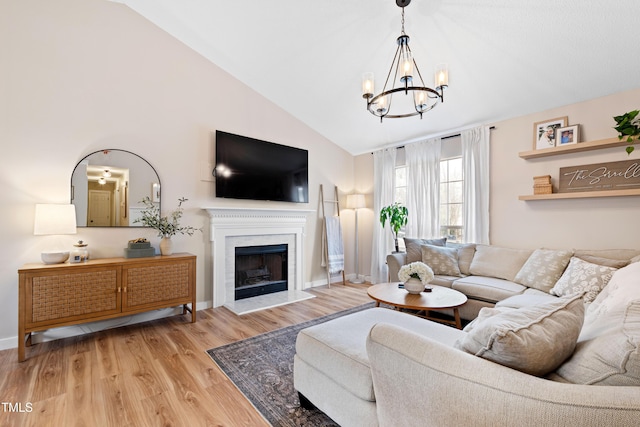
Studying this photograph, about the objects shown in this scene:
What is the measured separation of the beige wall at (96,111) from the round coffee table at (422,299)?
2.24m

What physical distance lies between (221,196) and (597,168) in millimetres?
4298

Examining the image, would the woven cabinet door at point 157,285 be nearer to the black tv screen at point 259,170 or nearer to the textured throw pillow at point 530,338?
the black tv screen at point 259,170

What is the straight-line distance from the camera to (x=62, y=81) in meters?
2.81

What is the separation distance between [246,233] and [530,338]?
3534mm

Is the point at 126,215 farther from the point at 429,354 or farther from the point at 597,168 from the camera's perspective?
the point at 597,168

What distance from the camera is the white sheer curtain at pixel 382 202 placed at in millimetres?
4871

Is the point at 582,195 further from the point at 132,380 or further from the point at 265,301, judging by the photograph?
the point at 132,380

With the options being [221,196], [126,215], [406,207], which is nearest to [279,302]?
[221,196]

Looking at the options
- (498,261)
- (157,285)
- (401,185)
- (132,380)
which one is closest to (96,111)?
(157,285)

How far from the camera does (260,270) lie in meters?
4.36

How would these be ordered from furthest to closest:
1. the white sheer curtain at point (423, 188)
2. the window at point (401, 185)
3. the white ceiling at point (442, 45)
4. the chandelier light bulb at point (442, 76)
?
the window at point (401, 185), the white sheer curtain at point (423, 188), the white ceiling at point (442, 45), the chandelier light bulb at point (442, 76)

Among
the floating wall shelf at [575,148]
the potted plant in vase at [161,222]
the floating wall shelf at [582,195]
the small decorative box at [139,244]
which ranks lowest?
the small decorative box at [139,244]

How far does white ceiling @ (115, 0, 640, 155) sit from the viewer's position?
7.97ft

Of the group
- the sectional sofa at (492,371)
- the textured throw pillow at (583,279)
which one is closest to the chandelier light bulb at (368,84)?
the sectional sofa at (492,371)
